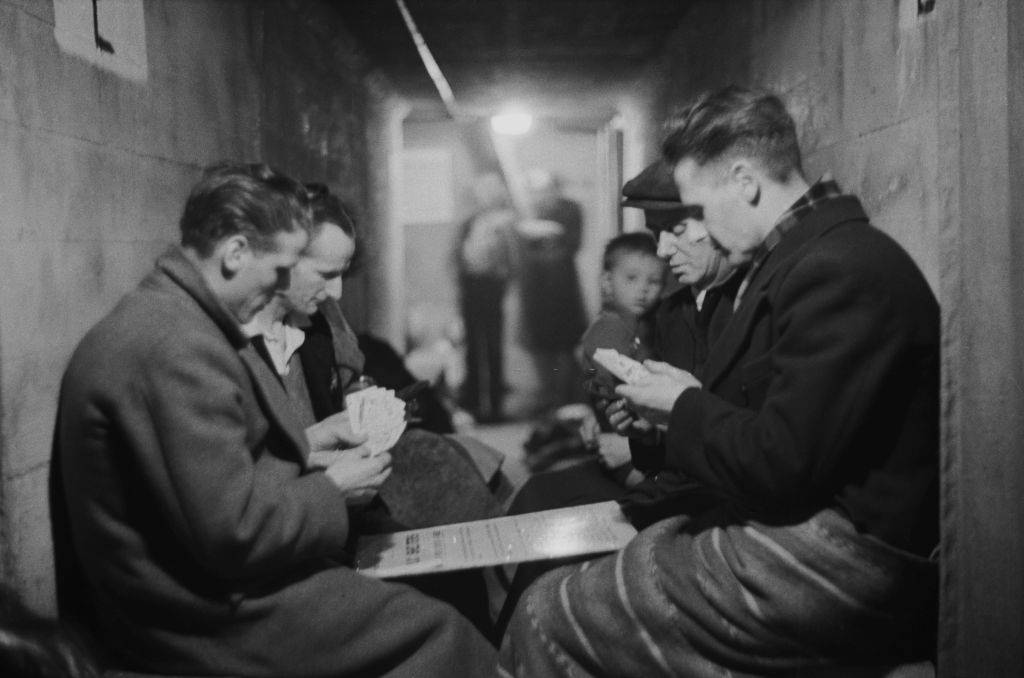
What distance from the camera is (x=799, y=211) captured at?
2.01 metres

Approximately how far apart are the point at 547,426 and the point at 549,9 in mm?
4194

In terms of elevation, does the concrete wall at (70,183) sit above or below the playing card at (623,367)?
above

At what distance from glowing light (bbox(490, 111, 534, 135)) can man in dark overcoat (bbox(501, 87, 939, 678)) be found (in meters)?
8.57

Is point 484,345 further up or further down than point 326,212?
further down

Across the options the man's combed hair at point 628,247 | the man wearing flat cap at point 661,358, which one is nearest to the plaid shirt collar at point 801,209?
the man wearing flat cap at point 661,358

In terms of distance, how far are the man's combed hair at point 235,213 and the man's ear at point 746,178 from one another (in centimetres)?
115

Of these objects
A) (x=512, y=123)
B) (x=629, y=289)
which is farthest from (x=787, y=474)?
(x=512, y=123)

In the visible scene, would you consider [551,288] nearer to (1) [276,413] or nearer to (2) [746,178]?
(2) [746,178]

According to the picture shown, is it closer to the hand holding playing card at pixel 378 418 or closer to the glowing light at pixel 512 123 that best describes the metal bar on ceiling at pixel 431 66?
the glowing light at pixel 512 123

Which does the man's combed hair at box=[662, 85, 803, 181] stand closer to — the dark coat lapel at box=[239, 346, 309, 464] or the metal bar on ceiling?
the dark coat lapel at box=[239, 346, 309, 464]

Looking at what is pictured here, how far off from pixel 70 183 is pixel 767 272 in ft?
5.89

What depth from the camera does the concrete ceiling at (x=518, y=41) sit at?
5535mm

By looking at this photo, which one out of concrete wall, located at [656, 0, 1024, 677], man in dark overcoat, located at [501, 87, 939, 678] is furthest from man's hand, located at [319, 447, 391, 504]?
concrete wall, located at [656, 0, 1024, 677]

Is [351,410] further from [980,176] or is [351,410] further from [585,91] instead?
[585,91]
